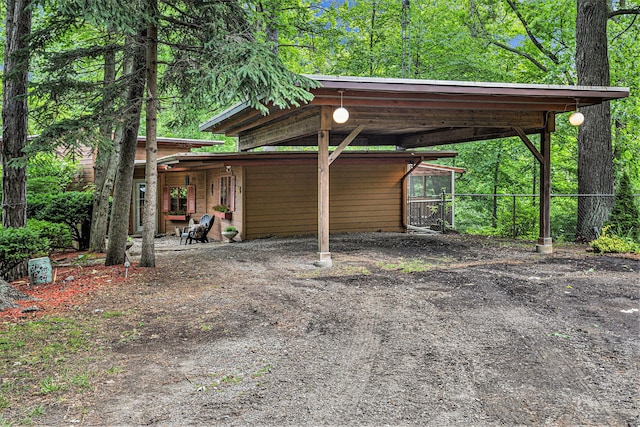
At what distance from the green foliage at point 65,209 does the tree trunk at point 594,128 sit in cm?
1216

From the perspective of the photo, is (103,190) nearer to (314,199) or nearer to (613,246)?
(314,199)

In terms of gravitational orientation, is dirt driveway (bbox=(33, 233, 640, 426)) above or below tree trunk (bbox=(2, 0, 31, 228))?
below

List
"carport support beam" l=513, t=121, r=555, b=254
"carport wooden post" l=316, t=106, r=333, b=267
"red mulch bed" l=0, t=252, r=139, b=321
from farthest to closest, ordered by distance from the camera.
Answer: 1. "carport support beam" l=513, t=121, r=555, b=254
2. "carport wooden post" l=316, t=106, r=333, b=267
3. "red mulch bed" l=0, t=252, r=139, b=321

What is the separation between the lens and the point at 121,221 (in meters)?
7.59

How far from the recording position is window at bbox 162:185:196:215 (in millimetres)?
15219

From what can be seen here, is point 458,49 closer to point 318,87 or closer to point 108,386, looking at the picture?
point 318,87

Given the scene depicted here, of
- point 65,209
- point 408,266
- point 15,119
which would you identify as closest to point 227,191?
point 65,209

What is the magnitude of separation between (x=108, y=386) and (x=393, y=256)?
6.59 metres

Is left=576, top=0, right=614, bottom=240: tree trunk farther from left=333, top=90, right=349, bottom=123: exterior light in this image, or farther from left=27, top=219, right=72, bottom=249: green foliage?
left=27, top=219, right=72, bottom=249: green foliage

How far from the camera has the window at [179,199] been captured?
49.9 ft

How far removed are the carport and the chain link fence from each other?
2374mm

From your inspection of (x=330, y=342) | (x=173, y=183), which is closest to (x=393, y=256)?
(x=330, y=342)

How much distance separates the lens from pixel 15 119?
6562 millimetres

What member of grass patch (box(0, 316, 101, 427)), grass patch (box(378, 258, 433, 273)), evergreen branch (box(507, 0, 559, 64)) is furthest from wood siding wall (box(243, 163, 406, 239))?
grass patch (box(0, 316, 101, 427))
